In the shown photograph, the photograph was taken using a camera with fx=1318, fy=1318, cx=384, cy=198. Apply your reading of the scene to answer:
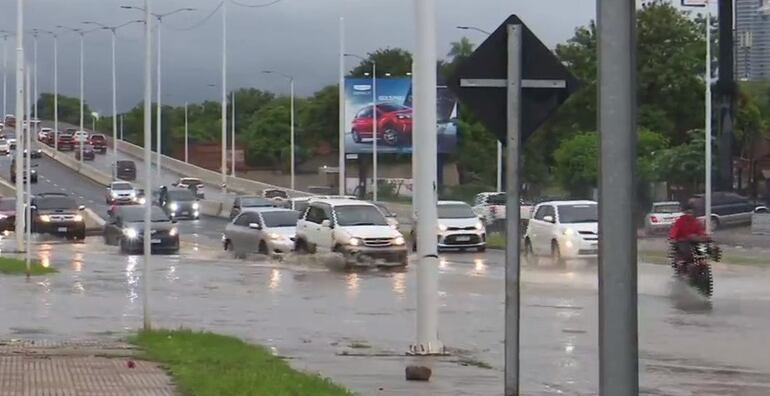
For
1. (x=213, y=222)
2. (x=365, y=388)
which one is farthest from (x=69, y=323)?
(x=213, y=222)

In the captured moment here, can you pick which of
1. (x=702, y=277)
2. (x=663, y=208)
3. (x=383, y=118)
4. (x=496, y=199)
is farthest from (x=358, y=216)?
(x=383, y=118)

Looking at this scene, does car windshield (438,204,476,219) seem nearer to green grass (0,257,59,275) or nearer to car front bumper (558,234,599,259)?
car front bumper (558,234,599,259)

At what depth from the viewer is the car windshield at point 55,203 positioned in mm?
51291

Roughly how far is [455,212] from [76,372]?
3009 cm

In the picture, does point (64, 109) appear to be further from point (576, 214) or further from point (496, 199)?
point (576, 214)

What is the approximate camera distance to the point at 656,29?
33938 millimetres

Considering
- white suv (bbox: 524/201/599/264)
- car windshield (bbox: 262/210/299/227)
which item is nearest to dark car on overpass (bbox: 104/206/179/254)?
car windshield (bbox: 262/210/299/227)

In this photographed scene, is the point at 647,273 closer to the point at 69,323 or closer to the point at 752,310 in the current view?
the point at 752,310

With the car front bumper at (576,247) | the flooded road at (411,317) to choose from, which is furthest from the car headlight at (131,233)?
→ the car front bumper at (576,247)

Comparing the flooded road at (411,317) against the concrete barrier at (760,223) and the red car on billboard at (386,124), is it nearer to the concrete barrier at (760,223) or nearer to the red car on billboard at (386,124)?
the concrete barrier at (760,223)

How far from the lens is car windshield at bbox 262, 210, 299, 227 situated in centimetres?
3775

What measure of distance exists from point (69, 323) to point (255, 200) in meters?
40.7

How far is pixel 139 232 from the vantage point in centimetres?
4306

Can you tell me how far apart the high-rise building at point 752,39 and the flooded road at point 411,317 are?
304 centimetres
